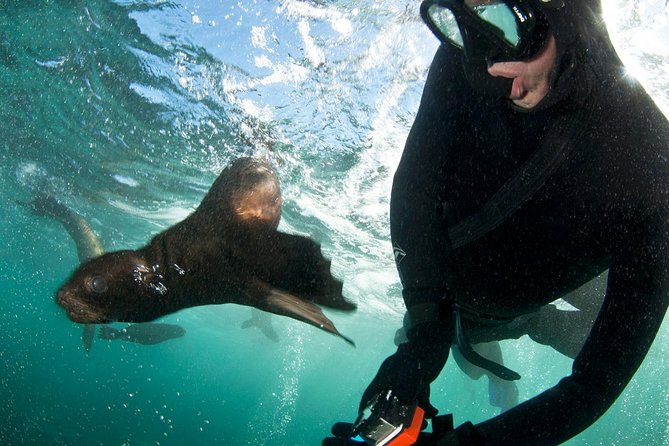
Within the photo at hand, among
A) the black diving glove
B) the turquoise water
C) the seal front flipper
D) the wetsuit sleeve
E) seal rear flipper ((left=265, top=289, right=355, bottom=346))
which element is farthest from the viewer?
the turquoise water

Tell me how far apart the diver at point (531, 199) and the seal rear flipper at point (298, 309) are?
1.43ft

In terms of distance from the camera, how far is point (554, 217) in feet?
8.50

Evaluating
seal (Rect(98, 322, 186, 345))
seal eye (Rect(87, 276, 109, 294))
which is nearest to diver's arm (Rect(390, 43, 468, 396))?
seal eye (Rect(87, 276, 109, 294))

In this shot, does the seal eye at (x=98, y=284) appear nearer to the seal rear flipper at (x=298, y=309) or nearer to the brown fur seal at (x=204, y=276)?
the brown fur seal at (x=204, y=276)

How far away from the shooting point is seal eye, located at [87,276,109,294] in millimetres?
2451

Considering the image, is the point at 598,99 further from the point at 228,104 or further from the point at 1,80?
the point at 1,80

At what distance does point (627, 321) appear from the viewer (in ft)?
6.37

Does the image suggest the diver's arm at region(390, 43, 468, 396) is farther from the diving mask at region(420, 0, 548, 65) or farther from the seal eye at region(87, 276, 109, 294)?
the seal eye at region(87, 276, 109, 294)

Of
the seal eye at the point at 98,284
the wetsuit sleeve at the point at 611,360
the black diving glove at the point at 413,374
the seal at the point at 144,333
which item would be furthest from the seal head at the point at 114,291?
the seal at the point at 144,333

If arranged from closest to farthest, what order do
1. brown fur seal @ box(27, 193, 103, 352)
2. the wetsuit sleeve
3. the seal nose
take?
the wetsuit sleeve
the seal nose
brown fur seal @ box(27, 193, 103, 352)

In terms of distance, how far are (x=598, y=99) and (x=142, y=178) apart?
1616 cm

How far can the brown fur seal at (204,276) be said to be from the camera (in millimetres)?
2477

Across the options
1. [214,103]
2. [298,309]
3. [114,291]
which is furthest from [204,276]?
[214,103]

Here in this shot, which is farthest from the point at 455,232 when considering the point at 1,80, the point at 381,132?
the point at 1,80
